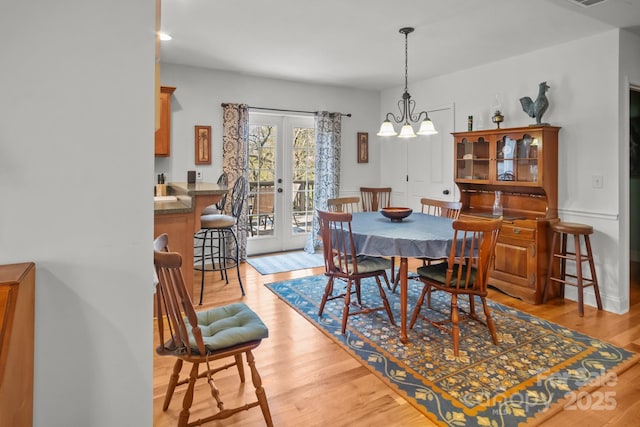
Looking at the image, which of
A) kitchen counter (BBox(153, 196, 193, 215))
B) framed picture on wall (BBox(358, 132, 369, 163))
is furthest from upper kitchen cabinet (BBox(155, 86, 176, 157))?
framed picture on wall (BBox(358, 132, 369, 163))

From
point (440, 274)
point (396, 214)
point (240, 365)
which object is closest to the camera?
point (240, 365)

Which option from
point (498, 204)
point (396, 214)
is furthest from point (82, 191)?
point (498, 204)

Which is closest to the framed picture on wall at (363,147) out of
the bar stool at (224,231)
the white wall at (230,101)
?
the white wall at (230,101)

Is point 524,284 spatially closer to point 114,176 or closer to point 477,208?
point 477,208

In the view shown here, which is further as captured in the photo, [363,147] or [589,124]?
[363,147]

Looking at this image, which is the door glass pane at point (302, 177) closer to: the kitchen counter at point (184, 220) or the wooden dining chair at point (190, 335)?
the kitchen counter at point (184, 220)

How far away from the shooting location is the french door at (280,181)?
5.35 m

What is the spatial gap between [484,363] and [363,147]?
13.7 feet

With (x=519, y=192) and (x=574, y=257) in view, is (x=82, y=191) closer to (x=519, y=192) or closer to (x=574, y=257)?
(x=574, y=257)

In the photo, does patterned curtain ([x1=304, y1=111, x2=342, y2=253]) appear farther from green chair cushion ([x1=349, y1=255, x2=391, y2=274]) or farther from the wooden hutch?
green chair cushion ([x1=349, y1=255, x2=391, y2=274])

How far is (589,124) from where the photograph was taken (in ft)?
11.4

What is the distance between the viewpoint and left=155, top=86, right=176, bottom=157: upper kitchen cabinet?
4250mm

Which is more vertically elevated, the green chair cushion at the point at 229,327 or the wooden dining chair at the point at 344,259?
the wooden dining chair at the point at 344,259

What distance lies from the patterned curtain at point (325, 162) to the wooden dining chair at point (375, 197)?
1.80ft
